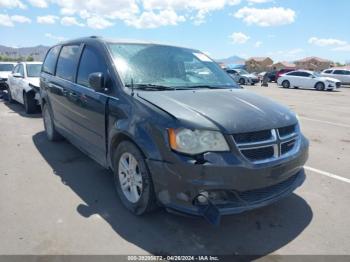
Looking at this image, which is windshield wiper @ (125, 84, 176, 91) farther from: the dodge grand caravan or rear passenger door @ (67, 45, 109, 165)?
rear passenger door @ (67, 45, 109, 165)

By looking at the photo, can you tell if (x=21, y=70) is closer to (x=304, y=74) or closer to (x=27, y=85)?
(x=27, y=85)

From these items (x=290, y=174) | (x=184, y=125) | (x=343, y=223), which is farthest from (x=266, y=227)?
(x=184, y=125)

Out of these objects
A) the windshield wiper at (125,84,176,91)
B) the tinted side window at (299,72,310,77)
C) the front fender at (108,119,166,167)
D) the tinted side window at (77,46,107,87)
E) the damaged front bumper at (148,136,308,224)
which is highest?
the tinted side window at (77,46,107,87)

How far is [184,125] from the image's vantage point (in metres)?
2.93

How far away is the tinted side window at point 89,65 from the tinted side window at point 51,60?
62.6 inches

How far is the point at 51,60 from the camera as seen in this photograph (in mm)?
6219

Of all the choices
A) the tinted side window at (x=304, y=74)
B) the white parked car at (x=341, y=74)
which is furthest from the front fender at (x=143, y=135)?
the white parked car at (x=341, y=74)

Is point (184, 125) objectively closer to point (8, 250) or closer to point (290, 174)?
point (290, 174)

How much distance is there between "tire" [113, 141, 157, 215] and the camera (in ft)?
10.6

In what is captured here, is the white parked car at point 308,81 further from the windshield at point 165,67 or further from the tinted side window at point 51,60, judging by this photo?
the tinted side window at point 51,60

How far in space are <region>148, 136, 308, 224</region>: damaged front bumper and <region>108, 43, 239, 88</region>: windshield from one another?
1250 mm

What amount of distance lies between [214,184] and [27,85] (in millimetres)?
A: 8210

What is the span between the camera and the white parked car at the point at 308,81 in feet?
83.1

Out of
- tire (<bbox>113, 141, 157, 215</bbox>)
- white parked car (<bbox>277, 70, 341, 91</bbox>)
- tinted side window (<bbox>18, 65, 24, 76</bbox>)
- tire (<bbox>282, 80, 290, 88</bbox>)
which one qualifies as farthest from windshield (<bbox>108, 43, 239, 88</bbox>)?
tire (<bbox>282, 80, 290, 88</bbox>)
